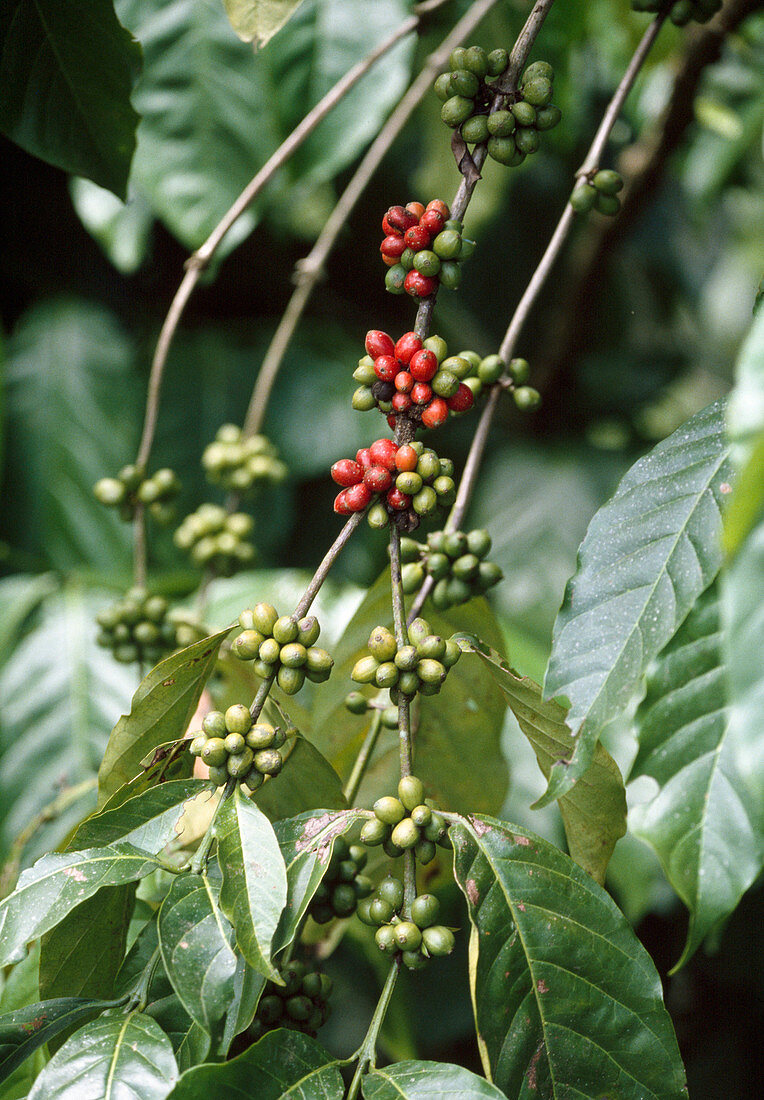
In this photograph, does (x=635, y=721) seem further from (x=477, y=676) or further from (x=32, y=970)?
(x=32, y=970)

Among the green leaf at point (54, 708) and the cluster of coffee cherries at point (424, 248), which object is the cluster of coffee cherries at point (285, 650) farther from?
the green leaf at point (54, 708)

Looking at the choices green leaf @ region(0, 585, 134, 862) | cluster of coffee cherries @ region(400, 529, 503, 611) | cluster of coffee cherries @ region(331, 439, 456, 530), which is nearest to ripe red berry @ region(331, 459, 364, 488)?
cluster of coffee cherries @ region(331, 439, 456, 530)

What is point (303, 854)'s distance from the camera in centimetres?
43

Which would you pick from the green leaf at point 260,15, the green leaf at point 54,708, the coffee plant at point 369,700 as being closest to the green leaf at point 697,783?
the coffee plant at point 369,700

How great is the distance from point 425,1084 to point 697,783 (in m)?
0.19

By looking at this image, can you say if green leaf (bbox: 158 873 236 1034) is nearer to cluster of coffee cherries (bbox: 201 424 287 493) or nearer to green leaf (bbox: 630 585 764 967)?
green leaf (bbox: 630 585 764 967)

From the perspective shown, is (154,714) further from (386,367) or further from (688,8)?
(688,8)

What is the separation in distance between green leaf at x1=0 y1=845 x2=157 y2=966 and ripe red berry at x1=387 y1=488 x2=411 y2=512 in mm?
213

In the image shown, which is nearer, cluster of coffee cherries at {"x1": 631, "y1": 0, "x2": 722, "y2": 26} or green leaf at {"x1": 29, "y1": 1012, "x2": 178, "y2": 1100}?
green leaf at {"x1": 29, "y1": 1012, "x2": 178, "y2": 1100}

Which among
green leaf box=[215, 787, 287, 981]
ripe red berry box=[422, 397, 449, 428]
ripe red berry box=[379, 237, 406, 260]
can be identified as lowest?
green leaf box=[215, 787, 287, 981]

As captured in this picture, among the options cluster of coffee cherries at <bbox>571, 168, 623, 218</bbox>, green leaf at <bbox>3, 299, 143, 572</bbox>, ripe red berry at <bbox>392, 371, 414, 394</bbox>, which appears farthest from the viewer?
green leaf at <bbox>3, 299, 143, 572</bbox>

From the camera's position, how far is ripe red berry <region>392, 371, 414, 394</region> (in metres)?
0.47

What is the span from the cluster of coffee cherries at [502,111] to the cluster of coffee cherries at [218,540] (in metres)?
0.46

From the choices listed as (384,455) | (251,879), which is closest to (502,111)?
(384,455)
